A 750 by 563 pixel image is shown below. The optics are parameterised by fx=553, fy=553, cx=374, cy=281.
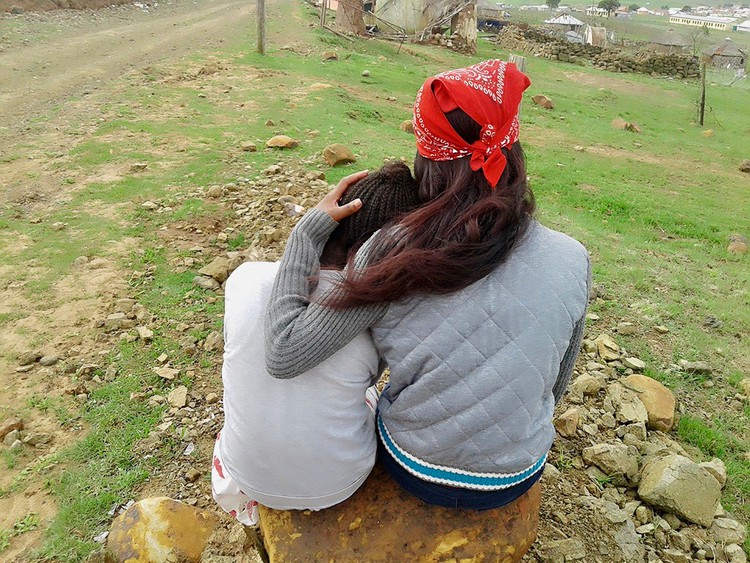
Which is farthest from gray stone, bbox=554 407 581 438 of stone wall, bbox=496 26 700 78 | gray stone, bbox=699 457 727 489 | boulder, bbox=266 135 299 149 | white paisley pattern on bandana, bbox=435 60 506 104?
stone wall, bbox=496 26 700 78

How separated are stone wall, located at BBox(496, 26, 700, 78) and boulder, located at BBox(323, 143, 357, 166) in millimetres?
20327

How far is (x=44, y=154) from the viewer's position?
6.31m

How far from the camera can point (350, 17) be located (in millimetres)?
18812

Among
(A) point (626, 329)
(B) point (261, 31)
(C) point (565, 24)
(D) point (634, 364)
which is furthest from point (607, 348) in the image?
(C) point (565, 24)

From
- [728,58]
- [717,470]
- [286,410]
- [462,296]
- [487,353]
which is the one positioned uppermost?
[462,296]

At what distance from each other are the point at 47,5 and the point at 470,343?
18.5 m

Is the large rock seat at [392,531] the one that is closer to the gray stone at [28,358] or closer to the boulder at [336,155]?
the gray stone at [28,358]

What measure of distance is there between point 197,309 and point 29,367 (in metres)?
1.07

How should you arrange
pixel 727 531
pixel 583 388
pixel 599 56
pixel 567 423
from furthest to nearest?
pixel 599 56 → pixel 583 388 → pixel 567 423 → pixel 727 531

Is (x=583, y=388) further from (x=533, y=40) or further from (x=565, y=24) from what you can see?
(x=565, y=24)

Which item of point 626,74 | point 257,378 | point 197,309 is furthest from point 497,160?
point 626,74

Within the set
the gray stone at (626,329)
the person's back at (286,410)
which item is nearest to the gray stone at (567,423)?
the gray stone at (626,329)

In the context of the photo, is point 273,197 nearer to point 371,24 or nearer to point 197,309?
point 197,309

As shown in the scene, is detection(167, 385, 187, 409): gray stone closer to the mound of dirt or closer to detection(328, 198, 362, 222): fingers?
detection(328, 198, 362, 222): fingers
